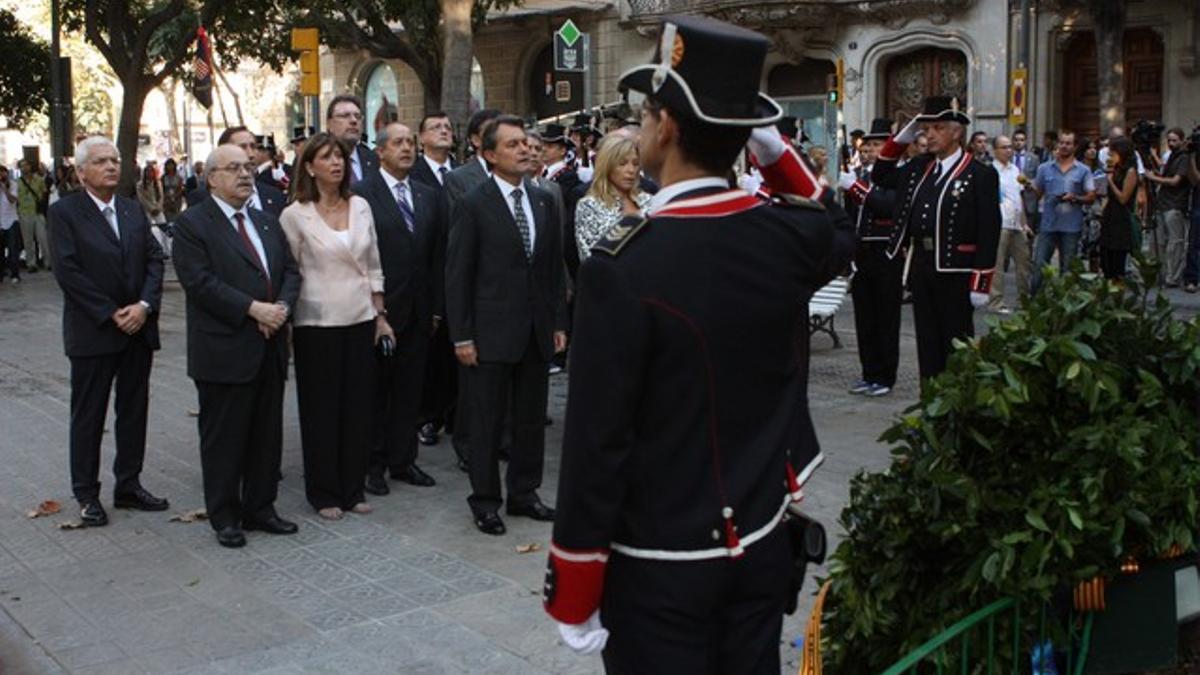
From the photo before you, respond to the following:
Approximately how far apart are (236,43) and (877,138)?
25749mm

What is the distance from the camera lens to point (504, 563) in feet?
21.6

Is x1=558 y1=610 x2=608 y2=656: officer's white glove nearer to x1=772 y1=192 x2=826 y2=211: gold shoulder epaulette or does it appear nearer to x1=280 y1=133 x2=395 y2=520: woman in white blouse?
x1=772 y1=192 x2=826 y2=211: gold shoulder epaulette

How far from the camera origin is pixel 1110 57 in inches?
1007

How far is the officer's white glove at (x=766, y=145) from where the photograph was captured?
331cm

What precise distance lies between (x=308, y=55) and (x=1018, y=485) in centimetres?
1628

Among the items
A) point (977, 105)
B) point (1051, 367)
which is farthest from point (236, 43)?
point (1051, 367)

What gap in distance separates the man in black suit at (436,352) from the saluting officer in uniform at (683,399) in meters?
5.74

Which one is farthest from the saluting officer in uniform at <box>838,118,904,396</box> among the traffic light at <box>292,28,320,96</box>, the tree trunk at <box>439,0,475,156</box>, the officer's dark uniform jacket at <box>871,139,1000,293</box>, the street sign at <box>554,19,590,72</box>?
the tree trunk at <box>439,0,475,156</box>

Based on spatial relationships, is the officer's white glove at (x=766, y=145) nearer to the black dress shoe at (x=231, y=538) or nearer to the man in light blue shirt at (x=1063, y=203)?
the black dress shoe at (x=231, y=538)

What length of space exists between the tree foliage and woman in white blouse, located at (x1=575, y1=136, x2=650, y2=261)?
66.8 ft

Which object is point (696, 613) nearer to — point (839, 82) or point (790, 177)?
point (790, 177)

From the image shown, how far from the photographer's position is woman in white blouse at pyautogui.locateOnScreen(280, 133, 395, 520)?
734 centimetres

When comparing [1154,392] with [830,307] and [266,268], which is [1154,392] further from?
[830,307]

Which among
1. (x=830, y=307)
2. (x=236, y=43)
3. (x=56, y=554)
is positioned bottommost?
(x=56, y=554)
